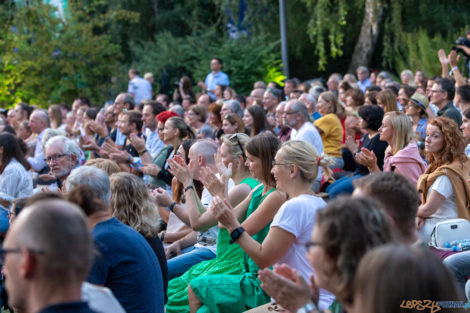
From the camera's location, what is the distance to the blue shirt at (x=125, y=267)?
337cm

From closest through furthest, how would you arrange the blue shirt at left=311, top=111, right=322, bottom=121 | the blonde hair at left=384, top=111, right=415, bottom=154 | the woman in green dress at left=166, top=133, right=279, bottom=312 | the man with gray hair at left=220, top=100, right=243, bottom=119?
the woman in green dress at left=166, top=133, right=279, bottom=312 → the blonde hair at left=384, top=111, right=415, bottom=154 → the man with gray hair at left=220, top=100, right=243, bottom=119 → the blue shirt at left=311, top=111, right=322, bottom=121

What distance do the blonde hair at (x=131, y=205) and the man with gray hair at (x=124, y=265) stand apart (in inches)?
18.5

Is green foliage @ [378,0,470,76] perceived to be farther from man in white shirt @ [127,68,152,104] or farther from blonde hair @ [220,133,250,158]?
blonde hair @ [220,133,250,158]

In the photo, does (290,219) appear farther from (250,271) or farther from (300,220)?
(250,271)

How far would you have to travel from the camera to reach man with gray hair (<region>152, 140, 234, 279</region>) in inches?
197

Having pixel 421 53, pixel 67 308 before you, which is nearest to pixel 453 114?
pixel 67 308

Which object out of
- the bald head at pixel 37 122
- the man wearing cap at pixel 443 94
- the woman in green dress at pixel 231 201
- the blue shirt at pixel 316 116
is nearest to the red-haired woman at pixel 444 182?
the woman in green dress at pixel 231 201

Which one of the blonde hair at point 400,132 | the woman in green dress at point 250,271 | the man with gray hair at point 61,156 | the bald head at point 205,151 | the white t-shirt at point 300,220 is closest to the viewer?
the white t-shirt at point 300,220

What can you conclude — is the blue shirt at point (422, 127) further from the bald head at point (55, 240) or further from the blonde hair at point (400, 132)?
the bald head at point (55, 240)

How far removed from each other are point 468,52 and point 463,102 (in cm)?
228

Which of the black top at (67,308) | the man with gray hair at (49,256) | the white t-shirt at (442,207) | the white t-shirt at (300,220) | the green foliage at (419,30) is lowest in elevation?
the white t-shirt at (442,207)

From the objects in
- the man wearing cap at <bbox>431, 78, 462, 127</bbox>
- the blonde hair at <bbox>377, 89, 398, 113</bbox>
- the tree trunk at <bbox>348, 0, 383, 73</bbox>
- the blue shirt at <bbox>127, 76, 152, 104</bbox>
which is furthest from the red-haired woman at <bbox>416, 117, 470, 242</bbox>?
the tree trunk at <bbox>348, 0, 383, 73</bbox>

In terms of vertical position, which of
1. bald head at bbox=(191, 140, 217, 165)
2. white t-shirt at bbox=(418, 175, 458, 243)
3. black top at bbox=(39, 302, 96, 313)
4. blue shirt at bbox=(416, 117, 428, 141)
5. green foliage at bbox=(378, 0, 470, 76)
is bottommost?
white t-shirt at bbox=(418, 175, 458, 243)

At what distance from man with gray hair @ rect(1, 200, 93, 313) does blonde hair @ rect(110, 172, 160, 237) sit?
6.17 feet
